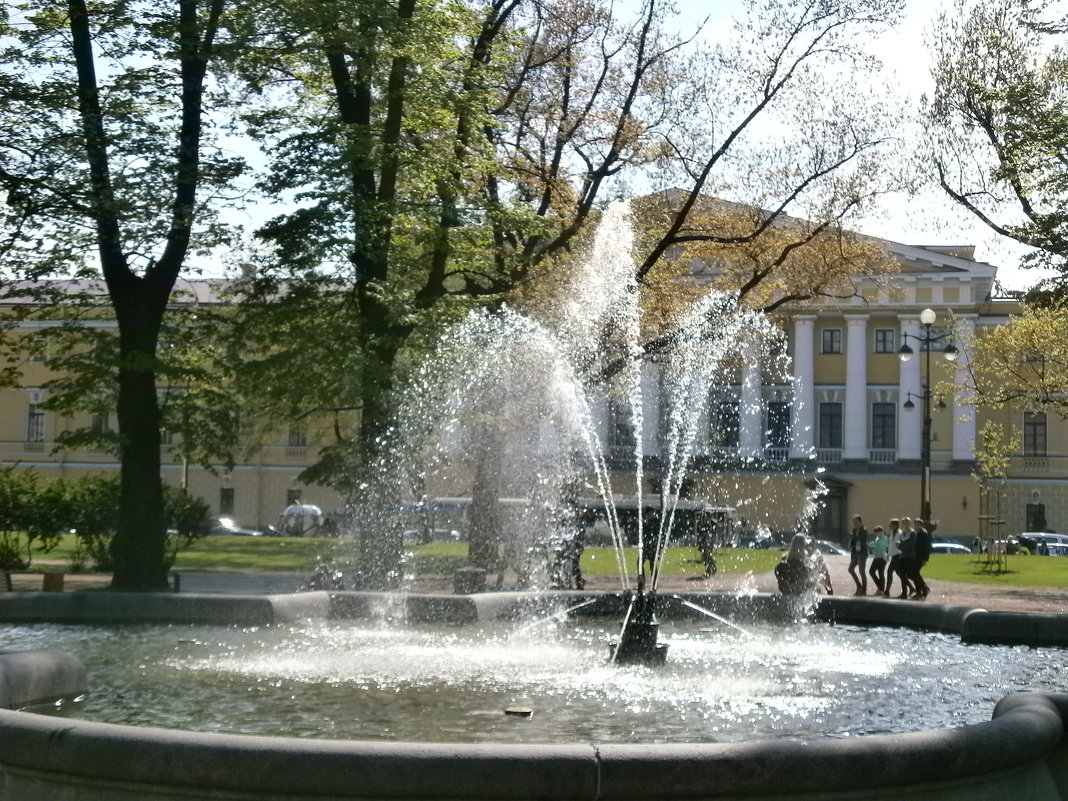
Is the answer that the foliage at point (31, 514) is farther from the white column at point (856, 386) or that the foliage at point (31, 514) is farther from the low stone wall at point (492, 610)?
the white column at point (856, 386)

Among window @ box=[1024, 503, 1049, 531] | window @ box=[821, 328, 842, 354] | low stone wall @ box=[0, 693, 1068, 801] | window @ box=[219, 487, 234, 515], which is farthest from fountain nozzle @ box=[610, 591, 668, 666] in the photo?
window @ box=[821, 328, 842, 354]

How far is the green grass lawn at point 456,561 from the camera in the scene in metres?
30.1

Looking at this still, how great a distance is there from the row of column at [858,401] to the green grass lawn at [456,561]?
2512 cm

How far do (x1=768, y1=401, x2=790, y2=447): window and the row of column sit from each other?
0.39 metres

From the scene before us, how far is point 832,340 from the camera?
227 feet

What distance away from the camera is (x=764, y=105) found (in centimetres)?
2895

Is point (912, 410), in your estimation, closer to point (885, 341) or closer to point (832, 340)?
point (885, 341)

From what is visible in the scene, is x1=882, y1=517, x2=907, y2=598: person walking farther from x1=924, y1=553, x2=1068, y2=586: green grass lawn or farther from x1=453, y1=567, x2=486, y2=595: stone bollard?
x1=453, y1=567, x2=486, y2=595: stone bollard

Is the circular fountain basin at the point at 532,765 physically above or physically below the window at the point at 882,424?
below

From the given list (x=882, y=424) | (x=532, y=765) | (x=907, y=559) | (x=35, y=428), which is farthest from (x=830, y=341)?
(x=532, y=765)

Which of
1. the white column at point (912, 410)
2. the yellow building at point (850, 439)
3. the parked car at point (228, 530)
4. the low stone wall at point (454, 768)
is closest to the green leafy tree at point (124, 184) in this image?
the low stone wall at point (454, 768)

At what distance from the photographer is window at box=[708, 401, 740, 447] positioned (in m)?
66.1

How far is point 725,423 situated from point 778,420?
259cm

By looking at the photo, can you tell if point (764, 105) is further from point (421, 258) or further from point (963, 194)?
point (421, 258)
